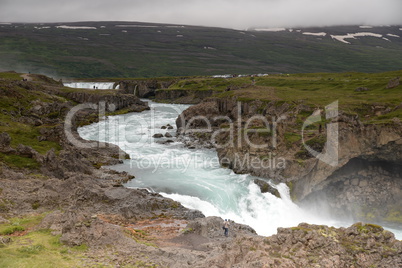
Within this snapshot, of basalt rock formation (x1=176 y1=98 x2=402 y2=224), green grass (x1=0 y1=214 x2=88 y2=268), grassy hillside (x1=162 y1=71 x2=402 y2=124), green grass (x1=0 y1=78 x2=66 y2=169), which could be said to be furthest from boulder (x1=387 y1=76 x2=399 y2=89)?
green grass (x1=0 y1=214 x2=88 y2=268)

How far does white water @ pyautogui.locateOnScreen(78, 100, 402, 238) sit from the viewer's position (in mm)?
40688

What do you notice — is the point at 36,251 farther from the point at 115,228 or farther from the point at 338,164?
the point at 338,164

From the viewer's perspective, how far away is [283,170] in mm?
47812

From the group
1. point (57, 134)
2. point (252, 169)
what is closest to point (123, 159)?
point (57, 134)

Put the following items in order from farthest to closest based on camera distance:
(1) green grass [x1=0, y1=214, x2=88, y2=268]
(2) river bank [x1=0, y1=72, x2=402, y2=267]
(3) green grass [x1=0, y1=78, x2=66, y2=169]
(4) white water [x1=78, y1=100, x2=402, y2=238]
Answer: (4) white water [x1=78, y1=100, x2=402, y2=238]
(3) green grass [x1=0, y1=78, x2=66, y2=169]
(2) river bank [x1=0, y1=72, x2=402, y2=267]
(1) green grass [x1=0, y1=214, x2=88, y2=268]

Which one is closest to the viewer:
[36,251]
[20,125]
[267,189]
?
[36,251]

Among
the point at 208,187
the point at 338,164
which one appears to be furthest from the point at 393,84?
the point at 208,187

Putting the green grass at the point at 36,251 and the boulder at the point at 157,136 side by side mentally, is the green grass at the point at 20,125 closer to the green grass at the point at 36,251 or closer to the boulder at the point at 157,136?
A: the green grass at the point at 36,251

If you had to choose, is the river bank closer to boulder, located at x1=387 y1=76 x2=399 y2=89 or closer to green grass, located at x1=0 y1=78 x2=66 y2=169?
green grass, located at x1=0 y1=78 x2=66 y2=169

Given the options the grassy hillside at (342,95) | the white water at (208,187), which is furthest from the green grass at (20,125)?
the grassy hillside at (342,95)

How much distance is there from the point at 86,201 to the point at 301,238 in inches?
919

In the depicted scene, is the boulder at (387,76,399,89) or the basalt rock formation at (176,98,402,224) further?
the boulder at (387,76,399,89)

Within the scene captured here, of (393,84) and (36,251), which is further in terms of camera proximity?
(393,84)

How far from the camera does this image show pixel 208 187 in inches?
1777
